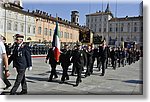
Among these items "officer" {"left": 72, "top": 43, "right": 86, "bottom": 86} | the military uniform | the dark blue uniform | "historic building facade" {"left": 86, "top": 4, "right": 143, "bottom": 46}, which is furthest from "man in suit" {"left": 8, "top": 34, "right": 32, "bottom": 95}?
"historic building facade" {"left": 86, "top": 4, "right": 143, "bottom": 46}

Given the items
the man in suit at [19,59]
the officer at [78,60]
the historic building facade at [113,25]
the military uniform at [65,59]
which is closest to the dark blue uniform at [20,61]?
the man in suit at [19,59]

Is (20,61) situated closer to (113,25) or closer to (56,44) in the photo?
(56,44)

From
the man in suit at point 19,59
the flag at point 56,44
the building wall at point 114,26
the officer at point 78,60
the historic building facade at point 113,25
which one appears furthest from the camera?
the building wall at point 114,26

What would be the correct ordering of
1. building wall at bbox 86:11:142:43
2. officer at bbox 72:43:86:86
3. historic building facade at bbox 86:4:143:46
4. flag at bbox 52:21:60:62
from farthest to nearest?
building wall at bbox 86:11:142:43, historic building facade at bbox 86:4:143:46, flag at bbox 52:21:60:62, officer at bbox 72:43:86:86

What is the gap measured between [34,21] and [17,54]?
26.7m

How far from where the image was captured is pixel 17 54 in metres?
5.45

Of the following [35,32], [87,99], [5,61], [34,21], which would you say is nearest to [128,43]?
[87,99]

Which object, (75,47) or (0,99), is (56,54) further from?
(0,99)

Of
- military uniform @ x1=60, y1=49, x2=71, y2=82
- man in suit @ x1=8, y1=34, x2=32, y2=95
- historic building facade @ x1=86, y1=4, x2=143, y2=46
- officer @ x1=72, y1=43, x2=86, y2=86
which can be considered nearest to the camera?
man in suit @ x1=8, y1=34, x2=32, y2=95

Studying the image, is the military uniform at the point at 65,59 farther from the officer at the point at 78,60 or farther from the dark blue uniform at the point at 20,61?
the dark blue uniform at the point at 20,61

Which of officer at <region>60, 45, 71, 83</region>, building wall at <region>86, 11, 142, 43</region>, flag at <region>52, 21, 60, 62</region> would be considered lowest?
officer at <region>60, 45, 71, 83</region>

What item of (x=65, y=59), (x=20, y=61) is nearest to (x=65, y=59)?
(x=65, y=59)

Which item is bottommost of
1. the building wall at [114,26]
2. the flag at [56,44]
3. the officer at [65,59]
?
the officer at [65,59]

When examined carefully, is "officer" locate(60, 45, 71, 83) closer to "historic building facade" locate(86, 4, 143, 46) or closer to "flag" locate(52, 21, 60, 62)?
"flag" locate(52, 21, 60, 62)
